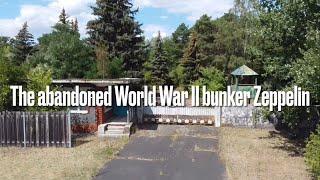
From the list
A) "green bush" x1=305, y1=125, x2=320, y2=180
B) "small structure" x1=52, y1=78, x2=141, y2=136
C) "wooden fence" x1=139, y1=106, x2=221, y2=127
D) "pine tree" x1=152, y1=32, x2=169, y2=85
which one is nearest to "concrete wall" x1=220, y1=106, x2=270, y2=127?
"wooden fence" x1=139, y1=106, x2=221, y2=127

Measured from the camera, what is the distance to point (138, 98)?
26.1 meters

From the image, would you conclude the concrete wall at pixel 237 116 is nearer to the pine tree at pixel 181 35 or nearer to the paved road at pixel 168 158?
the paved road at pixel 168 158

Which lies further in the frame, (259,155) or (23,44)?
(23,44)

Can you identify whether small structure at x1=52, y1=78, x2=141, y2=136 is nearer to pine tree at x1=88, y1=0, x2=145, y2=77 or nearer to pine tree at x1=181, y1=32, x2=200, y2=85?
pine tree at x1=88, y1=0, x2=145, y2=77

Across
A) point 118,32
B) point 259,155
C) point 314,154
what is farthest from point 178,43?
point 314,154

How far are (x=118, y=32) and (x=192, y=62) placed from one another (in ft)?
33.8

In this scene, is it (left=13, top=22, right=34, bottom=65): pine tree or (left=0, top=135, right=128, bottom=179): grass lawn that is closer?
(left=0, top=135, right=128, bottom=179): grass lawn

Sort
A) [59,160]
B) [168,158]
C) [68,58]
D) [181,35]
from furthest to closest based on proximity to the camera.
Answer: [181,35] → [68,58] → [168,158] → [59,160]

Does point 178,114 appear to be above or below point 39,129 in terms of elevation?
above

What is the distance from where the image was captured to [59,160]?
1647 centimetres

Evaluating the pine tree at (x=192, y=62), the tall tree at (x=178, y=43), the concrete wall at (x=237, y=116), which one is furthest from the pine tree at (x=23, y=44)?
the concrete wall at (x=237, y=116)

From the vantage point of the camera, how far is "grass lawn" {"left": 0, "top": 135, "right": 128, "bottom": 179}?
14.5 metres

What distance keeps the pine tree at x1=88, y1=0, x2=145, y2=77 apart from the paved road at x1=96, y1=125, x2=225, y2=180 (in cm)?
1813

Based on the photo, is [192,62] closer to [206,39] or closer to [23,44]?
[206,39]
